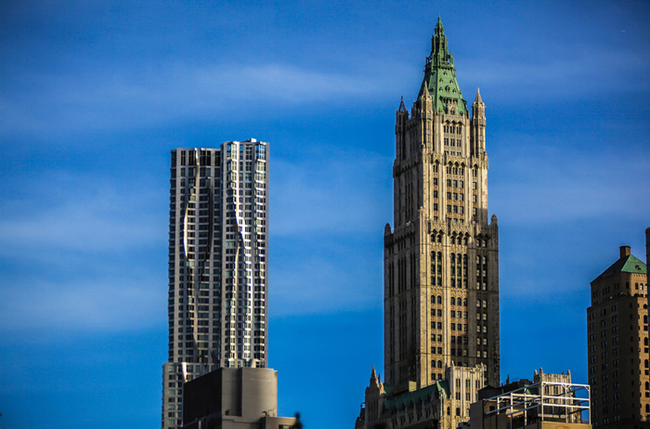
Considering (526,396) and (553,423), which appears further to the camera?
(526,396)

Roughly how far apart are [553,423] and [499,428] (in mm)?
12136

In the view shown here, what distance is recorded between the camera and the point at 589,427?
620ft

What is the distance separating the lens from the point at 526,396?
19600cm

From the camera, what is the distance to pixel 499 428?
195 meters

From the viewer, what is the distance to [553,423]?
604ft

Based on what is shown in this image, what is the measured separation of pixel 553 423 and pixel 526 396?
1209 cm

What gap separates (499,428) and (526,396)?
491 centimetres

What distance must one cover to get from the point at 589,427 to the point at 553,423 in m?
6.84
